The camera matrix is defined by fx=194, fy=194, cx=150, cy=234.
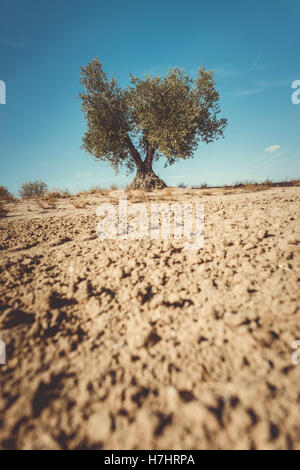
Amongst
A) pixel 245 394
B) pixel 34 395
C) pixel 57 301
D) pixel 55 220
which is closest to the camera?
pixel 245 394

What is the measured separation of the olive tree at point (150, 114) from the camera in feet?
37.9

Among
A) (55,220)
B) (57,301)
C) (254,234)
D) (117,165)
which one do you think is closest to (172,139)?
(117,165)

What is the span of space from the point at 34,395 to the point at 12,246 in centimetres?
261

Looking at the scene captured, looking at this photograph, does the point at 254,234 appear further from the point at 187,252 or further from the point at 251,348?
the point at 251,348

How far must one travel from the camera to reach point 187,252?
2.41 meters

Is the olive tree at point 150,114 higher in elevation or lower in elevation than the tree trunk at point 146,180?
higher
